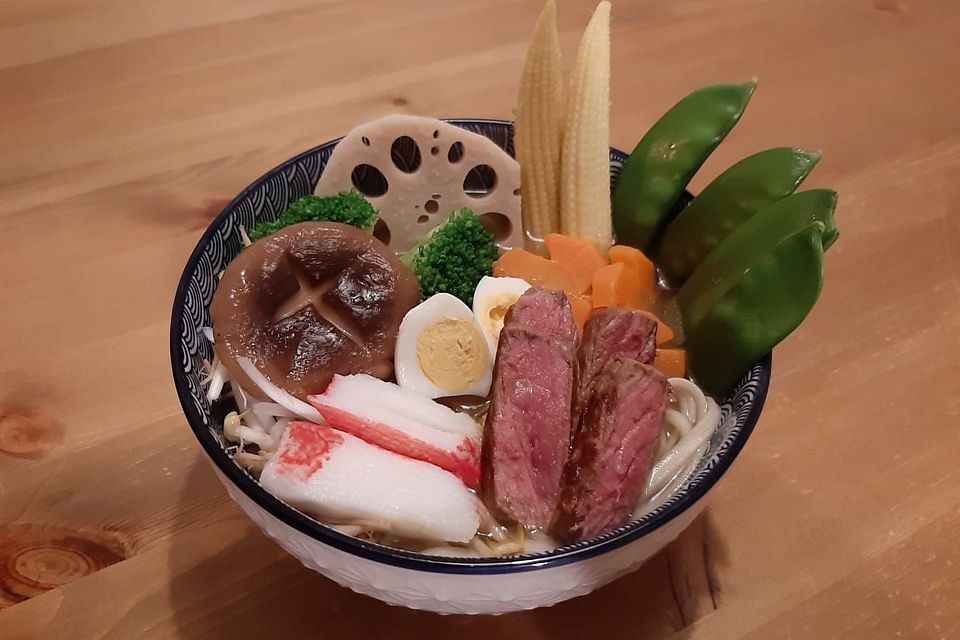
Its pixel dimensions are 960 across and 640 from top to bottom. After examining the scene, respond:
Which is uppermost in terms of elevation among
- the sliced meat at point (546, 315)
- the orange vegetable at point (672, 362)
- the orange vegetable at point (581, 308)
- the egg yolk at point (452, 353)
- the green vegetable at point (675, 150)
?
the green vegetable at point (675, 150)

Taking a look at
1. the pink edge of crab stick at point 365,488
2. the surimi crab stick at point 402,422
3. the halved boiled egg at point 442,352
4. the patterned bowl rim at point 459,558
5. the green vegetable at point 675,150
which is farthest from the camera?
the green vegetable at point 675,150

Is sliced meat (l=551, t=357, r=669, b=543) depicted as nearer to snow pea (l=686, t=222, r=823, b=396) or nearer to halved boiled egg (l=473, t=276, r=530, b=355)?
snow pea (l=686, t=222, r=823, b=396)

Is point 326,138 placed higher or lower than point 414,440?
higher

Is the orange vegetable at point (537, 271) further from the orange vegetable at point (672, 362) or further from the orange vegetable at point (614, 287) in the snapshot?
the orange vegetable at point (672, 362)

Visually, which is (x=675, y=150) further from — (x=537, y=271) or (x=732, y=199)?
(x=537, y=271)

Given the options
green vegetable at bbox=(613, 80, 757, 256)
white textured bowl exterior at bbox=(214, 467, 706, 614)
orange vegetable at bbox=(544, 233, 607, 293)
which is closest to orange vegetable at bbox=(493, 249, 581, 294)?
orange vegetable at bbox=(544, 233, 607, 293)

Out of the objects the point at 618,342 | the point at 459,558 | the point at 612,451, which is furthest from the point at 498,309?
the point at 459,558

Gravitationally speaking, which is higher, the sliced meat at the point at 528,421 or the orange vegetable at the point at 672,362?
the sliced meat at the point at 528,421

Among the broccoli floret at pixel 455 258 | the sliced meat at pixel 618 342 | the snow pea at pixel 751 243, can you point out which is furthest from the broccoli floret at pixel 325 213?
A: the snow pea at pixel 751 243

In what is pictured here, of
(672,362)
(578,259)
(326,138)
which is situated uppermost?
(326,138)
